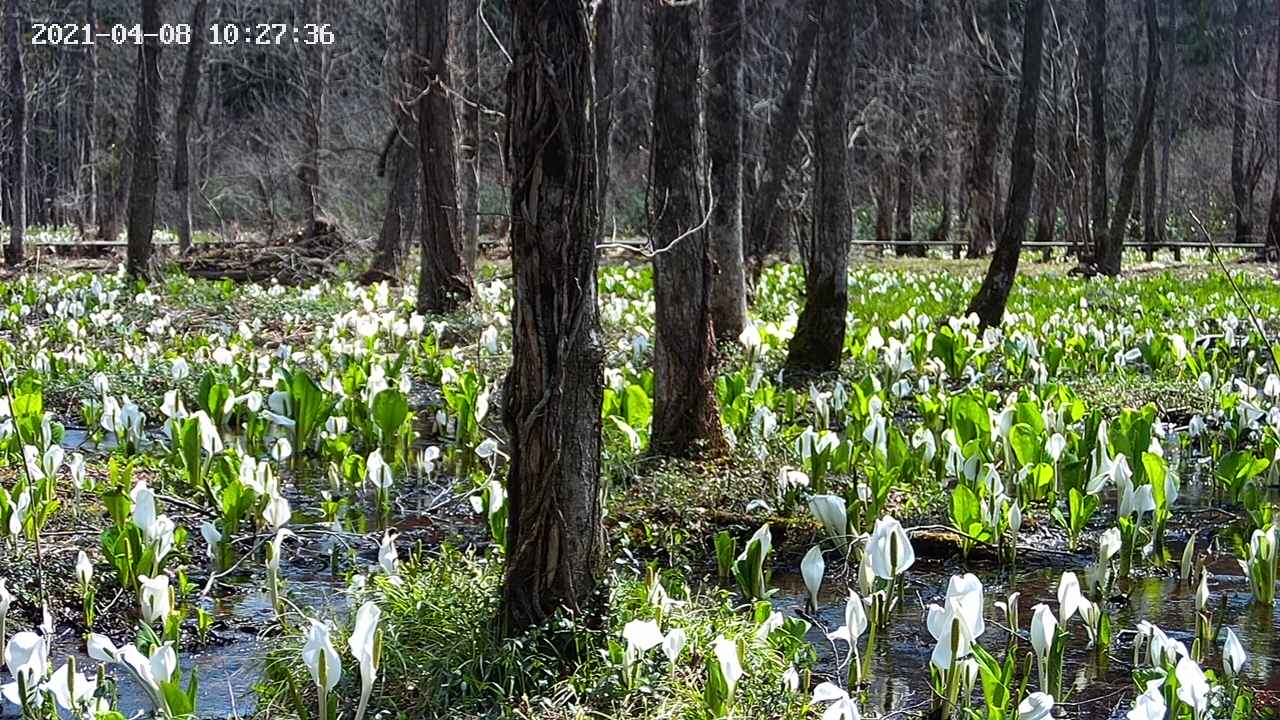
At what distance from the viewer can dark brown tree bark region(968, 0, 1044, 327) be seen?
10430 millimetres

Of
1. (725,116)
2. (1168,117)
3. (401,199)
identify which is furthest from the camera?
(1168,117)

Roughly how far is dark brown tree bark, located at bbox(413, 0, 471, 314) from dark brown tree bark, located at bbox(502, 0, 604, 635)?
9.46 metres

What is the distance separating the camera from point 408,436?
6652 mm

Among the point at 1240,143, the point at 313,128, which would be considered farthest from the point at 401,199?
the point at 1240,143

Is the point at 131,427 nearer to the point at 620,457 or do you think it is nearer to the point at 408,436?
the point at 408,436

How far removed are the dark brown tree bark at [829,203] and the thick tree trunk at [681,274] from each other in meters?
2.59

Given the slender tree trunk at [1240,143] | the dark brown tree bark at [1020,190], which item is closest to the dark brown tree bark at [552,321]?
the dark brown tree bark at [1020,190]

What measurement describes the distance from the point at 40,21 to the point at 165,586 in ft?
97.8

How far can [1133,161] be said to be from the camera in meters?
18.1

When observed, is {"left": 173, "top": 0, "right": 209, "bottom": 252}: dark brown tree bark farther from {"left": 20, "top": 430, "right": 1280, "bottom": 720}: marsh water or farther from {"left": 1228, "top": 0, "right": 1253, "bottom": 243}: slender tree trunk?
{"left": 1228, "top": 0, "right": 1253, "bottom": 243}: slender tree trunk

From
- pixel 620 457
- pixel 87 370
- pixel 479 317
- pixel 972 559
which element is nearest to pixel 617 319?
pixel 479 317

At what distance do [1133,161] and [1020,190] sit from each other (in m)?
8.22

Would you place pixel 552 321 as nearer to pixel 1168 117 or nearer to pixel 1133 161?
pixel 1133 161

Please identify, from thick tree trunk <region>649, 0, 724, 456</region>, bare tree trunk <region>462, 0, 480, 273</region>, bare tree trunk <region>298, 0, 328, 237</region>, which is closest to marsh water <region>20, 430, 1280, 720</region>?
thick tree trunk <region>649, 0, 724, 456</region>
